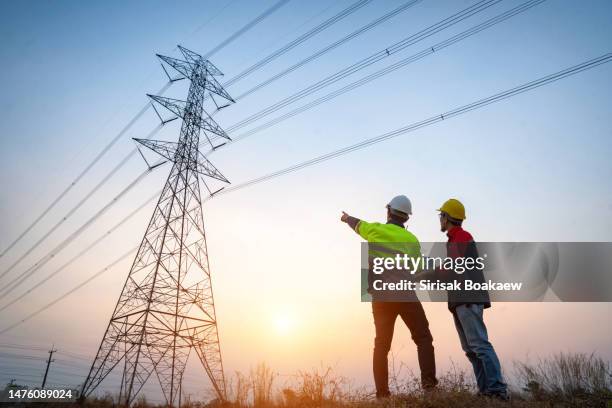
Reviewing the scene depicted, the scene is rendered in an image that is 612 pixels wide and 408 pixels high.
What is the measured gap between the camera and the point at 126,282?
13617 millimetres

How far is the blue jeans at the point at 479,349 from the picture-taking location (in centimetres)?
395

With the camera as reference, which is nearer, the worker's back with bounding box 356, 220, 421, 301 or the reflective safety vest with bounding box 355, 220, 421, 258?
the worker's back with bounding box 356, 220, 421, 301

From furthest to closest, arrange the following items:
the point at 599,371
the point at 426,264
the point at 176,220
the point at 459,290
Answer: the point at 176,220 → the point at 599,371 → the point at 426,264 → the point at 459,290

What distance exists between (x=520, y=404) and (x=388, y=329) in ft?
4.99

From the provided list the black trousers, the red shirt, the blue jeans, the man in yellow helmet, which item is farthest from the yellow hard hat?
the black trousers

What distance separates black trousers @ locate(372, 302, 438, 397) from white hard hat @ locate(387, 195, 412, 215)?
4.15 ft

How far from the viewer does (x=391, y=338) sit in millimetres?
4453

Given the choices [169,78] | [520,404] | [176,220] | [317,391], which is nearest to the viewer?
[520,404]

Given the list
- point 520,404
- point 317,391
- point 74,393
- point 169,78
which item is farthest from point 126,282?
point 520,404

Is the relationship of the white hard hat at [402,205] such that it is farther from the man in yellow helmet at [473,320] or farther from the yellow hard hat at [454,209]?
the man in yellow helmet at [473,320]

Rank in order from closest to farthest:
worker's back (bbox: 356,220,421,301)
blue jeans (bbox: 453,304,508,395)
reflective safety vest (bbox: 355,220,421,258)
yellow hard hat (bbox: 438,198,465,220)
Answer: blue jeans (bbox: 453,304,508,395), worker's back (bbox: 356,220,421,301), reflective safety vest (bbox: 355,220,421,258), yellow hard hat (bbox: 438,198,465,220)

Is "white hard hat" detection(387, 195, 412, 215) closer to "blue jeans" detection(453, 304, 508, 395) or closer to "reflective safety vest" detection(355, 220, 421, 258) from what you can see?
"reflective safety vest" detection(355, 220, 421, 258)

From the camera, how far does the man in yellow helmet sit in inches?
156

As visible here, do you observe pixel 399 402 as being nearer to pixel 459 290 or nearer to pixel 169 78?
pixel 459 290
